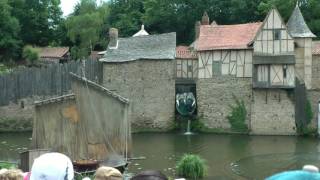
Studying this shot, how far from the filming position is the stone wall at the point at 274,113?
107ft

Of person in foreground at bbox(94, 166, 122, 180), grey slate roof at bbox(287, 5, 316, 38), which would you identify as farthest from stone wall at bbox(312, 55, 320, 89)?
person in foreground at bbox(94, 166, 122, 180)

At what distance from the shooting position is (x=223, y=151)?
1072 inches

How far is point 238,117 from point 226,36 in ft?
16.2

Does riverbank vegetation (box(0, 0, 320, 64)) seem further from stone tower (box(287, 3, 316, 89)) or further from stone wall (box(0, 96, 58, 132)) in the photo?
stone wall (box(0, 96, 58, 132))

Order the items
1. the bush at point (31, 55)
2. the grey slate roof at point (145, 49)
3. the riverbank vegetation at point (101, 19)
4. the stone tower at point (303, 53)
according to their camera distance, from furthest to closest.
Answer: the riverbank vegetation at point (101, 19)
the bush at point (31, 55)
the grey slate roof at point (145, 49)
the stone tower at point (303, 53)

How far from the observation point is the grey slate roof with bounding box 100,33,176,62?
3494cm

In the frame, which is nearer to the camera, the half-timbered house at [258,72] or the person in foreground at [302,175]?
the person in foreground at [302,175]

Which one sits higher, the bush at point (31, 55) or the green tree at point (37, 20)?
the green tree at point (37, 20)

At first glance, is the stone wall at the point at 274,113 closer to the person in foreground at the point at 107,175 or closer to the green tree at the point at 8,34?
the green tree at the point at 8,34

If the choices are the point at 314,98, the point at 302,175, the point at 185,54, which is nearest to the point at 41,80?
the point at 185,54

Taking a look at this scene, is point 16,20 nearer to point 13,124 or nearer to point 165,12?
point 165,12

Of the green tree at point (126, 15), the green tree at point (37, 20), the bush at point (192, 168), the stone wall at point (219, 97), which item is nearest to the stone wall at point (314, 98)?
the stone wall at point (219, 97)

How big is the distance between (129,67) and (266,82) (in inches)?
319

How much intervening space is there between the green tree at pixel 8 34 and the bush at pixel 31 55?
2.81m
